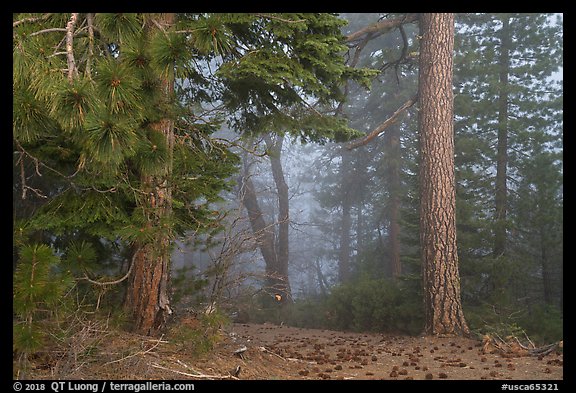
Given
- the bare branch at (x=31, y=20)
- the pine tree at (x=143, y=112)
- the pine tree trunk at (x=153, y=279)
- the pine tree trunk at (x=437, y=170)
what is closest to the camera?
the pine tree at (x=143, y=112)

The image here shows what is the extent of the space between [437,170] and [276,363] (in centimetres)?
507

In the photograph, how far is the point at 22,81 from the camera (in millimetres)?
3646

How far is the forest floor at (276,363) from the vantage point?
4.00 meters

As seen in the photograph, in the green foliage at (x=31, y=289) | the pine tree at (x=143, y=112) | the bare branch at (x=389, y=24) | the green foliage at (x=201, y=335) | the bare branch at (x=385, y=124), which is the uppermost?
the bare branch at (x=389, y=24)

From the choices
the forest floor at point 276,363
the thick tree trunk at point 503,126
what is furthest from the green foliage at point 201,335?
the thick tree trunk at point 503,126

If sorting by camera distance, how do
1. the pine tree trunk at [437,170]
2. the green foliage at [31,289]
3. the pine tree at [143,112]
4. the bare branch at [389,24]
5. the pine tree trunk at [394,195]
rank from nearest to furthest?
the green foliage at [31,289], the pine tree at [143,112], the pine tree trunk at [437,170], the bare branch at [389,24], the pine tree trunk at [394,195]

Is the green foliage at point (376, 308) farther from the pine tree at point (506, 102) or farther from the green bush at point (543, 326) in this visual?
the pine tree at point (506, 102)

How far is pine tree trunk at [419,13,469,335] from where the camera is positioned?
8.60 metres

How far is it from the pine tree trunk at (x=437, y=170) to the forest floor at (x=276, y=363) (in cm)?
122

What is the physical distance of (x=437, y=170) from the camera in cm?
889

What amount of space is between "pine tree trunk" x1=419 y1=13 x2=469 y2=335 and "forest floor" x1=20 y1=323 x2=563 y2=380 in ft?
4.00

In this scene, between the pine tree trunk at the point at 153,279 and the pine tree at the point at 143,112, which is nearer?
the pine tree at the point at 143,112

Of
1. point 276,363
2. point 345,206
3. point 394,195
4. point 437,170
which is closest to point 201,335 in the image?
point 276,363
